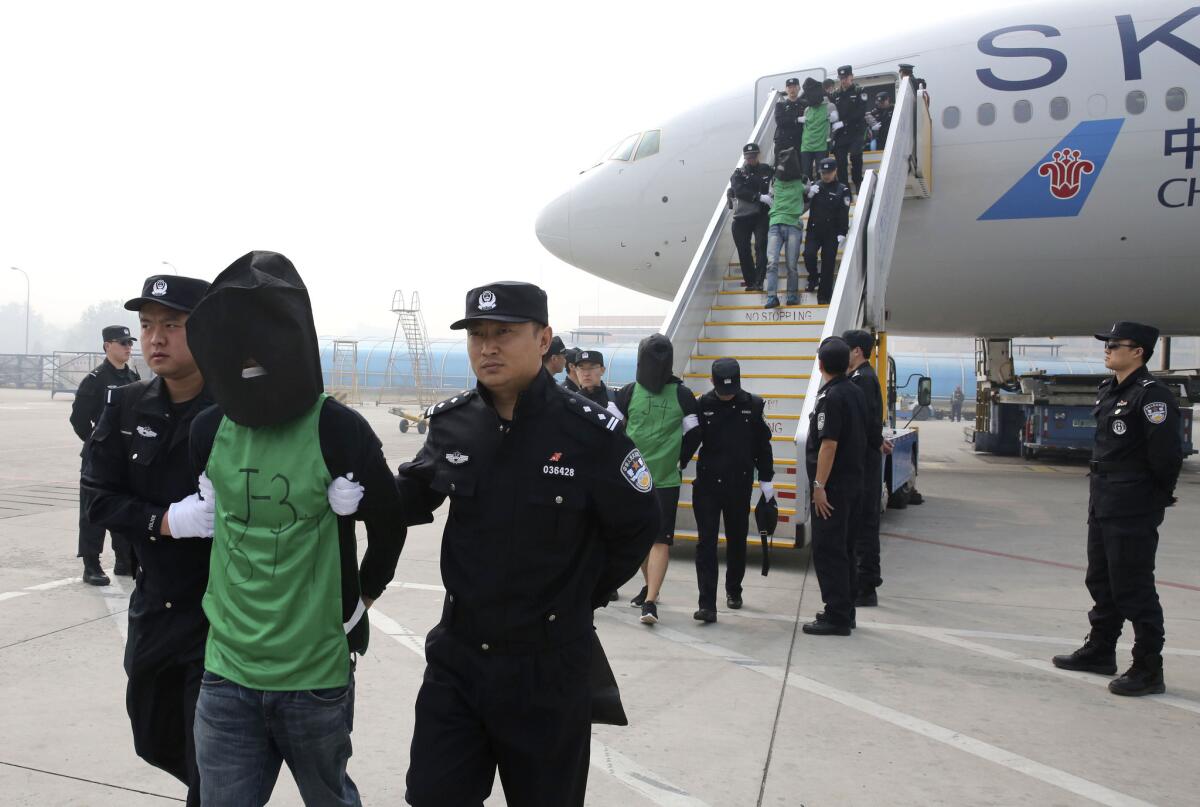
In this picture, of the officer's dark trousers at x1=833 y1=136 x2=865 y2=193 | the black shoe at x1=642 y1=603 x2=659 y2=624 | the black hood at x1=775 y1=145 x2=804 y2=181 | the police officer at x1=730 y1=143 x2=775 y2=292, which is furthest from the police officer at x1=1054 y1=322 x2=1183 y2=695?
the officer's dark trousers at x1=833 y1=136 x2=865 y2=193

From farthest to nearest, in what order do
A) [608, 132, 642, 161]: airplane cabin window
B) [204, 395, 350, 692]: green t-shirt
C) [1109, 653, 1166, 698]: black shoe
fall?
[608, 132, 642, 161]: airplane cabin window → [1109, 653, 1166, 698]: black shoe → [204, 395, 350, 692]: green t-shirt

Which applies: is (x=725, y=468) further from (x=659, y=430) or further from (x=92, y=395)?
(x=92, y=395)

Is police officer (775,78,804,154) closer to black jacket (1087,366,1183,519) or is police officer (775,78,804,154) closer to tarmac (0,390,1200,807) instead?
tarmac (0,390,1200,807)

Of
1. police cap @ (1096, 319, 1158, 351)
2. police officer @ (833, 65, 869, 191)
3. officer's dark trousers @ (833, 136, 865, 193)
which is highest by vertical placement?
police officer @ (833, 65, 869, 191)

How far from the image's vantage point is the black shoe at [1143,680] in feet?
15.0

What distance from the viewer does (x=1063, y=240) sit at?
478 inches

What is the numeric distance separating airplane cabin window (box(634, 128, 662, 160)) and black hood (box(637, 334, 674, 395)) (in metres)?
8.21

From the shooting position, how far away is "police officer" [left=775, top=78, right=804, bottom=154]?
11.1 meters

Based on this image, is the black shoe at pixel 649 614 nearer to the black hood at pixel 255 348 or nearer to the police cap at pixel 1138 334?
the police cap at pixel 1138 334

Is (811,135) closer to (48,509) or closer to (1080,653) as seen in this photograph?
(1080,653)

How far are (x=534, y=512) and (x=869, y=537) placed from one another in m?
4.68

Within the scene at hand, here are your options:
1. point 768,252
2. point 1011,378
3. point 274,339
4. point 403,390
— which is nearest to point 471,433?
point 274,339

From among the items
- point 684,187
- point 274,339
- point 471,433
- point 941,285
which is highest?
point 684,187

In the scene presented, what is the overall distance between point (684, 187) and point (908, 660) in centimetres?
923
